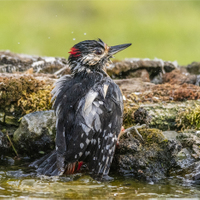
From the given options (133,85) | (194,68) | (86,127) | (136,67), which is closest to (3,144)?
(86,127)

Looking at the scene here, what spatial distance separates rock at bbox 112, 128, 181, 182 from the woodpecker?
222mm

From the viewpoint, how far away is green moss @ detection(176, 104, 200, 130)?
208 inches

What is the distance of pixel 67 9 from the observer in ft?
60.6

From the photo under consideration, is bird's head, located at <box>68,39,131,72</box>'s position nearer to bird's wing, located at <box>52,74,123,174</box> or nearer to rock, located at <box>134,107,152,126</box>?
bird's wing, located at <box>52,74,123,174</box>

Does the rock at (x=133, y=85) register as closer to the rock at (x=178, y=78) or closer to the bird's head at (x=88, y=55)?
the rock at (x=178, y=78)

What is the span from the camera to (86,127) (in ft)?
14.0

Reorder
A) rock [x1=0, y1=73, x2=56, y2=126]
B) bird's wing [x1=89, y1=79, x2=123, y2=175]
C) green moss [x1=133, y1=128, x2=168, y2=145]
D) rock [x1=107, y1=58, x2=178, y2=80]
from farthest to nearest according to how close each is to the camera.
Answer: rock [x1=107, y1=58, x2=178, y2=80], rock [x1=0, y1=73, x2=56, y2=126], green moss [x1=133, y1=128, x2=168, y2=145], bird's wing [x1=89, y1=79, x2=123, y2=175]

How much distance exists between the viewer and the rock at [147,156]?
4410 mm

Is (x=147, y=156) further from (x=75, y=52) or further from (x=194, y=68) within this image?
(x=194, y=68)

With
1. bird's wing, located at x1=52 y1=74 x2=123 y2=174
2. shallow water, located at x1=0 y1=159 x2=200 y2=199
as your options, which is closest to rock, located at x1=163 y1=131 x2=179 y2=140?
shallow water, located at x1=0 y1=159 x2=200 y2=199

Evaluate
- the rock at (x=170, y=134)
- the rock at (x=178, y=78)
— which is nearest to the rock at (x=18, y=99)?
the rock at (x=170, y=134)

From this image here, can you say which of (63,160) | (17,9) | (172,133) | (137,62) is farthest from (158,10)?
(63,160)

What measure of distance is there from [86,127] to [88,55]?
114 centimetres

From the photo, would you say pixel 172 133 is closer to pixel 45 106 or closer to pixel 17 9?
pixel 45 106
